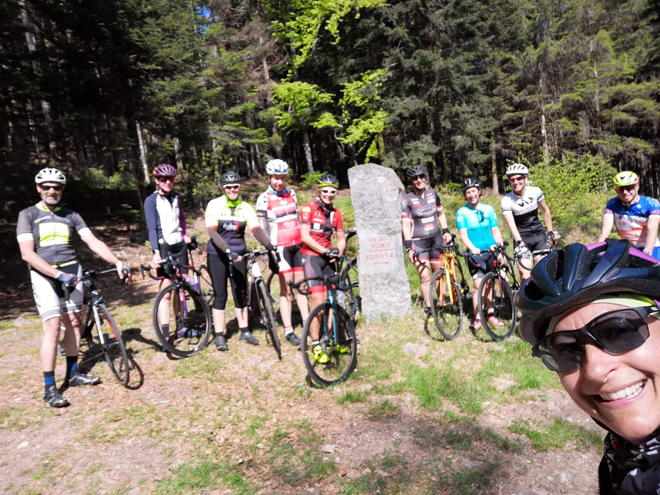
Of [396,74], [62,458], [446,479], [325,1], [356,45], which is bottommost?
[446,479]

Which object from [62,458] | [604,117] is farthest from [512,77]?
[62,458]

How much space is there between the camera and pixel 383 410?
4.30 m

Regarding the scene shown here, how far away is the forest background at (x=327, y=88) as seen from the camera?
38.0ft

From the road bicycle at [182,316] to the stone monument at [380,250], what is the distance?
2.68m

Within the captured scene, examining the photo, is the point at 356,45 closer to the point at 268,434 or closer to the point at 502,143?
the point at 502,143

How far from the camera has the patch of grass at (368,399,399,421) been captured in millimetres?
4195

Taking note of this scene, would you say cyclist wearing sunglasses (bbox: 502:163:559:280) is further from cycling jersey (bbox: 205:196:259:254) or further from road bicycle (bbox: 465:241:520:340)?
cycling jersey (bbox: 205:196:259:254)

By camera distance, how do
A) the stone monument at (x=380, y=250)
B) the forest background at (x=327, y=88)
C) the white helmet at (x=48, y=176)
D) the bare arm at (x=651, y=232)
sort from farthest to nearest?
the forest background at (x=327, y=88) → the stone monument at (x=380, y=250) → the bare arm at (x=651, y=232) → the white helmet at (x=48, y=176)

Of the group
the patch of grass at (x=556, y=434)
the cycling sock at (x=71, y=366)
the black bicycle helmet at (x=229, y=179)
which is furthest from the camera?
the black bicycle helmet at (x=229, y=179)

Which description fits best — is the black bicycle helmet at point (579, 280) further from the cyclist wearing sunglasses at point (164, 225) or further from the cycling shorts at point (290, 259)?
the cyclist wearing sunglasses at point (164, 225)

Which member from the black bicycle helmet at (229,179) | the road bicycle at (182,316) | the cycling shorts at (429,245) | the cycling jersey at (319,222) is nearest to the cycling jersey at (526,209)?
the cycling shorts at (429,245)

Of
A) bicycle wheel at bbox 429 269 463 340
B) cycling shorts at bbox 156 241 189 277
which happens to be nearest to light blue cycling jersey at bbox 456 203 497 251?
bicycle wheel at bbox 429 269 463 340

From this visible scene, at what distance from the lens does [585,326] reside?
1182 mm

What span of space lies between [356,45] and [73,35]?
11457 mm
